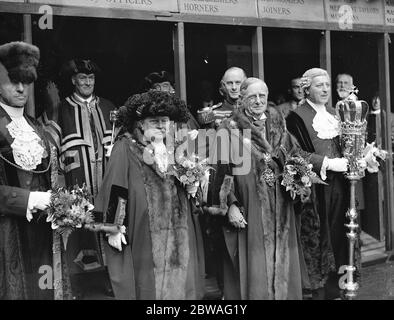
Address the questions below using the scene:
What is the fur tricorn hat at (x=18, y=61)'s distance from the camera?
454 cm

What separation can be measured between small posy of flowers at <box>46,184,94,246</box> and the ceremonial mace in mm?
2203

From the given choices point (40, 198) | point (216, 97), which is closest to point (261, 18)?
point (216, 97)

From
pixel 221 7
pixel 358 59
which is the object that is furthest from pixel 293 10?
pixel 358 59

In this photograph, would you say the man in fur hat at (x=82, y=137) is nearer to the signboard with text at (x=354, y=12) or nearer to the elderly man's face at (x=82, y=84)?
the elderly man's face at (x=82, y=84)

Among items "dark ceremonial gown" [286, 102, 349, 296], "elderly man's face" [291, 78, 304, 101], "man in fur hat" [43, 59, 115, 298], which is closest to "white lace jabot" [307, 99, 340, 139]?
"dark ceremonial gown" [286, 102, 349, 296]

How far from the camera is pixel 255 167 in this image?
4918 mm

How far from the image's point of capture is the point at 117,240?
4297 mm

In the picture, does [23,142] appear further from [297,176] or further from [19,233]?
[297,176]

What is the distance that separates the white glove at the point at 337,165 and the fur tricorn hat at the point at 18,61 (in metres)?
2.38

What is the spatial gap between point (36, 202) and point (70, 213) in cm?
23

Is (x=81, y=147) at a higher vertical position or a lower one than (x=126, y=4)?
lower

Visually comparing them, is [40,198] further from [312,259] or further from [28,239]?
[312,259]
